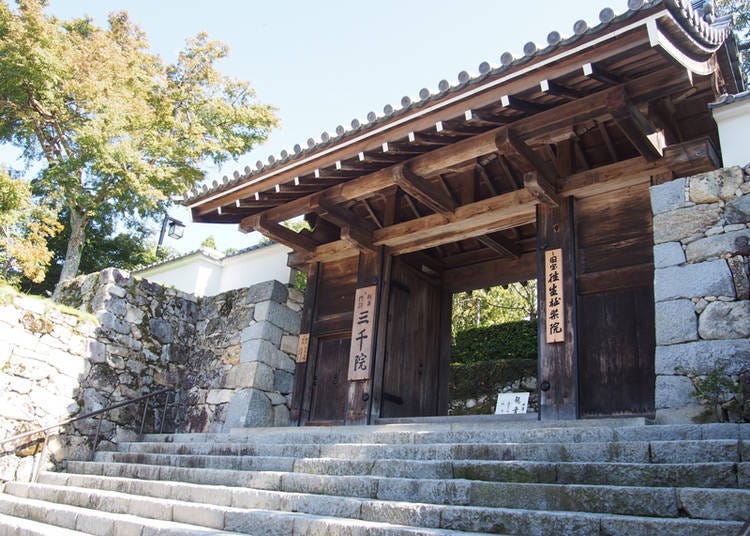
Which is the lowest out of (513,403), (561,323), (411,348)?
(513,403)

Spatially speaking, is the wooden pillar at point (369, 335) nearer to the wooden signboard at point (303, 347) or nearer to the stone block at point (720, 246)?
the wooden signboard at point (303, 347)

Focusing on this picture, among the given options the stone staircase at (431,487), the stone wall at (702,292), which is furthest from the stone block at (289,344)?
the stone wall at (702,292)

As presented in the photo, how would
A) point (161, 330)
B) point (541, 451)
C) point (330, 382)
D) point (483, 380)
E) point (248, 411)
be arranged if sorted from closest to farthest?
1. point (541, 451)
2. point (248, 411)
3. point (330, 382)
4. point (161, 330)
5. point (483, 380)

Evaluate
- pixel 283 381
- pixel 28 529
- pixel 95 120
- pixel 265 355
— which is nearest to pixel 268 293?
pixel 265 355

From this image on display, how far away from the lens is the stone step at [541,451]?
3.52 metres

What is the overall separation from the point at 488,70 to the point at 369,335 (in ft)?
11.9

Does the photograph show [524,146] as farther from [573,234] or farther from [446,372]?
[446,372]

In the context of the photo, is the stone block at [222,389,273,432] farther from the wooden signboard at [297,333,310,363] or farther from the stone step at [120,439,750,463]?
the stone step at [120,439,750,463]

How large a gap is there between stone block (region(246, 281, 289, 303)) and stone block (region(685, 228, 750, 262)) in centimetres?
553

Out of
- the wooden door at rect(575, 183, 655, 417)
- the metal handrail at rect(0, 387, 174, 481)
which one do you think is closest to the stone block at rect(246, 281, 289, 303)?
the metal handrail at rect(0, 387, 174, 481)

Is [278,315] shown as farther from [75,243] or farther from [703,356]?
[75,243]

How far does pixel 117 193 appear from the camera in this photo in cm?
1541

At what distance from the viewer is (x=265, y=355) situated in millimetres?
8398

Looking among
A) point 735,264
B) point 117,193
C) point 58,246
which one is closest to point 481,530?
point 735,264
